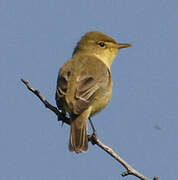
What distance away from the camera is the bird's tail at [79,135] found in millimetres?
6633

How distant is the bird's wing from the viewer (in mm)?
7016

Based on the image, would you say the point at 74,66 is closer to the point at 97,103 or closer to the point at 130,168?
the point at 97,103

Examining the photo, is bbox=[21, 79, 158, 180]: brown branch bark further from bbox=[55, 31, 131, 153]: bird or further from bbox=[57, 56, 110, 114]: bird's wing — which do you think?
bbox=[57, 56, 110, 114]: bird's wing

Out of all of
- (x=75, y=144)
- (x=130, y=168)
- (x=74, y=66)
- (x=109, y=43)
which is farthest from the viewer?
(x=109, y=43)

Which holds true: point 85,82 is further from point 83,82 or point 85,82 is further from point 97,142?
point 97,142

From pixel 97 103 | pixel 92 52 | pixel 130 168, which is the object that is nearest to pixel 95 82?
pixel 97 103

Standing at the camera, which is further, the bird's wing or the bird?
the bird's wing

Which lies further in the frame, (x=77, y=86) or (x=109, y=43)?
(x=109, y=43)

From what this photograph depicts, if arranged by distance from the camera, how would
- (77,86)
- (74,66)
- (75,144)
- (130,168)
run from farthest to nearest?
1. (74,66)
2. (77,86)
3. (75,144)
4. (130,168)

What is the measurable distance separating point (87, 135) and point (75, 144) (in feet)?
1.13

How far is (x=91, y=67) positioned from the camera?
26.6ft

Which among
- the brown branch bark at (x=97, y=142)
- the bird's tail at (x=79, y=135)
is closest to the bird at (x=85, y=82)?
the bird's tail at (x=79, y=135)

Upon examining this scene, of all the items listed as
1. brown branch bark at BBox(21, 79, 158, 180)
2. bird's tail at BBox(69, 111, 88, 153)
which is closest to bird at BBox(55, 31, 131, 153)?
bird's tail at BBox(69, 111, 88, 153)

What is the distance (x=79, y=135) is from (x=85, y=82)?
1.05 m
